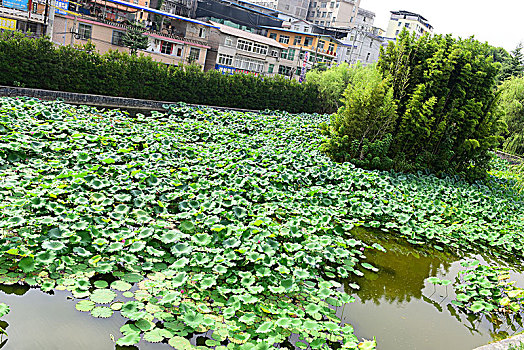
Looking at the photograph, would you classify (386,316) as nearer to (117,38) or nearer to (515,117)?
(515,117)

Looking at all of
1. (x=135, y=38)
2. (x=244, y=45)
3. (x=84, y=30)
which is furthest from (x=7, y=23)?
(x=244, y=45)

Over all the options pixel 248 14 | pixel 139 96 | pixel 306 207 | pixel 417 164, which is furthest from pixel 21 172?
pixel 248 14

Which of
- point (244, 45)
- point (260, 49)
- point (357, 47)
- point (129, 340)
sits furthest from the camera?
point (357, 47)

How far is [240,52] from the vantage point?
116 ft

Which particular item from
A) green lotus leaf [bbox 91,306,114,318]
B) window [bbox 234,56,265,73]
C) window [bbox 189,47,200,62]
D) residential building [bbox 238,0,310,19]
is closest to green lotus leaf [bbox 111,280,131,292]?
green lotus leaf [bbox 91,306,114,318]

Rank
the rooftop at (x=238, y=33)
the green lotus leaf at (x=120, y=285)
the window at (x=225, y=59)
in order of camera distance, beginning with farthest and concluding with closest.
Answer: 1. the window at (x=225, y=59)
2. the rooftop at (x=238, y=33)
3. the green lotus leaf at (x=120, y=285)

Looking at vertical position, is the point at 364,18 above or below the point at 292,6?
above

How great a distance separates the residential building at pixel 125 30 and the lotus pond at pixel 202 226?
19145mm

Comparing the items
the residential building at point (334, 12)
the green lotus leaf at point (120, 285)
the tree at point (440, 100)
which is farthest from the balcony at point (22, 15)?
the residential building at point (334, 12)

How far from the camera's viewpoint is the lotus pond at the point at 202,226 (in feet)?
12.6

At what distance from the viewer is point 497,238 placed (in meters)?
7.70

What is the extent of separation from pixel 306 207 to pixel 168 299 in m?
3.48

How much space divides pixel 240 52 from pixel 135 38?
1007 cm

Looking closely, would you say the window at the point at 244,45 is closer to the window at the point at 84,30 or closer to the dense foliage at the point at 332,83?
the window at the point at 84,30
